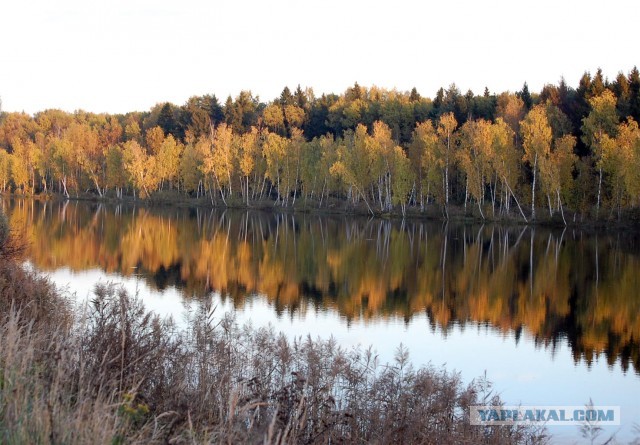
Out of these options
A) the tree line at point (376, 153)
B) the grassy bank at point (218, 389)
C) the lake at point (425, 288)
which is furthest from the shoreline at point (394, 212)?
the grassy bank at point (218, 389)

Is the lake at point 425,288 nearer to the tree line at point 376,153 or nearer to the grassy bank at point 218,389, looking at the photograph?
the grassy bank at point 218,389

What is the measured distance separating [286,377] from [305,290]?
11852 millimetres

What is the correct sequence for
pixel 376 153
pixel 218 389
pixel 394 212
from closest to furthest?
pixel 218 389 < pixel 376 153 < pixel 394 212

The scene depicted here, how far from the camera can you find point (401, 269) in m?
27.1

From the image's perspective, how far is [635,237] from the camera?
40.6m

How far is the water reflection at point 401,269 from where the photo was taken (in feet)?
60.8

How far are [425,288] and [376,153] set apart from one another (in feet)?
114

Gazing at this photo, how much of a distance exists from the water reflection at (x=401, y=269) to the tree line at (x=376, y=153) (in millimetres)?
5739

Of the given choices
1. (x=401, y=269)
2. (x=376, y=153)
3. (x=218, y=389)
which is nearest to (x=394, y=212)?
(x=376, y=153)

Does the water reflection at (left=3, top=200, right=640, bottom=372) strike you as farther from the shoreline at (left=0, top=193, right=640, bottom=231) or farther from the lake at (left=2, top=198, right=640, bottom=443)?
the shoreline at (left=0, top=193, right=640, bottom=231)

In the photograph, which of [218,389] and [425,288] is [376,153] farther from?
[218,389]

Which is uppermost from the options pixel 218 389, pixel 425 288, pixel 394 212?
pixel 218 389

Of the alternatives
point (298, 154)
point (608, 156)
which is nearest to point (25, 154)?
point (298, 154)

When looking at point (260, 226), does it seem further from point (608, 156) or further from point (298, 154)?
point (608, 156)
